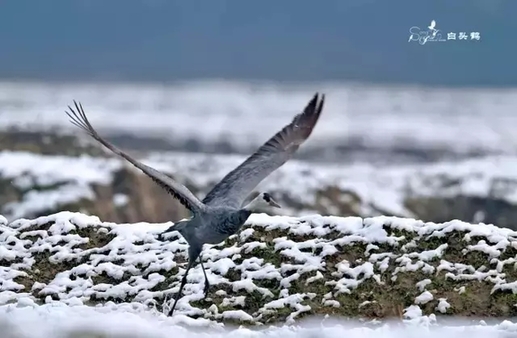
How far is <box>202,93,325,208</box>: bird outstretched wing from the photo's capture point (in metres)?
14.5

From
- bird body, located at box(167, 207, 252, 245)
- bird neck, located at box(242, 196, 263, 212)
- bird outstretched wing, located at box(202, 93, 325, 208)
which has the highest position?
bird outstretched wing, located at box(202, 93, 325, 208)

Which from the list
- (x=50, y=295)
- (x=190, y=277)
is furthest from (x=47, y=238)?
(x=190, y=277)

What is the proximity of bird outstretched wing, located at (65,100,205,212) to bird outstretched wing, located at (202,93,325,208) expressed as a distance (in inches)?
24.7

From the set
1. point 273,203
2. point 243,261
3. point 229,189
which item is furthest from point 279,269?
point 273,203

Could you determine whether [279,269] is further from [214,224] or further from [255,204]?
[255,204]

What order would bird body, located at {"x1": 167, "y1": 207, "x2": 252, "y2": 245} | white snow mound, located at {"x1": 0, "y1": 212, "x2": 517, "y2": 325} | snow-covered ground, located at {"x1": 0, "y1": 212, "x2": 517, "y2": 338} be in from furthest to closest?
white snow mound, located at {"x1": 0, "y1": 212, "x2": 517, "y2": 325}, snow-covered ground, located at {"x1": 0, "y1": 212, "x2": 517, "y2": 338}, bird body, located at {"x1": 167, "y1": 207, "x2": 252, "y2": 245}

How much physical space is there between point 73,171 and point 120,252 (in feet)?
482

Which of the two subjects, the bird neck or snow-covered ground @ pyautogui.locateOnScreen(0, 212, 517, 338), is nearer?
the bird neck

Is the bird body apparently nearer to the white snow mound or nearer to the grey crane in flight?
the grey crane in flight

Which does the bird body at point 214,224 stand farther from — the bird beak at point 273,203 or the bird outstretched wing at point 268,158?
the bird outstretched wing at point 268,158

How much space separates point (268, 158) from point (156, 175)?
2.28 m

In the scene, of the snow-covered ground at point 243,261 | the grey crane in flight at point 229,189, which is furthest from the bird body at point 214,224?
the snow-covered ground at point 243,261

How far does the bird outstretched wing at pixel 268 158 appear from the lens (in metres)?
14.5

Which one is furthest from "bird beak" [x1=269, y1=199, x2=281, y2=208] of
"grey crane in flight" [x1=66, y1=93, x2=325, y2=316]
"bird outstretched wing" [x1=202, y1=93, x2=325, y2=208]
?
"bird outstretched wing" [x1=202, y1=93, x2=325, y2=208]
